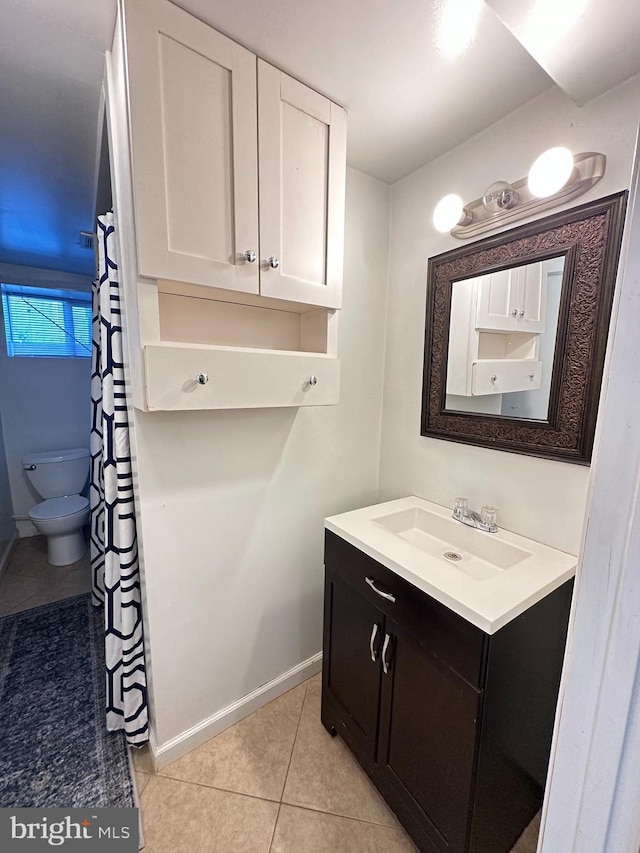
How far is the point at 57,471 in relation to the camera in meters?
2.79

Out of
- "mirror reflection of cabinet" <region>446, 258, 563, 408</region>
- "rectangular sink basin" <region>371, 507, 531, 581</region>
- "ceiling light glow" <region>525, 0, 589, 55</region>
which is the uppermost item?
"ceiling light glow" <region>525, 0, 589, 55</region>

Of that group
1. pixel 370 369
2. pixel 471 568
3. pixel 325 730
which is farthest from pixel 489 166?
pixel 325 730

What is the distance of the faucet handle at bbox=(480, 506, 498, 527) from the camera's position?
1.28m

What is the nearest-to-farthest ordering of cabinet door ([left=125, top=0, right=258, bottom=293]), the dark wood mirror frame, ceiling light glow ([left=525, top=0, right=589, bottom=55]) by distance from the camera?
ceiling light glow ([left=525, top=0, right=589, bottom=55]), cabinet door ([left=125, top=0, right=258, bottom=293]), the dark wood mirror frame

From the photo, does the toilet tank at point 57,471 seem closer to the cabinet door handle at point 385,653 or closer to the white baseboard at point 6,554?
the white baseboard at point 6,554

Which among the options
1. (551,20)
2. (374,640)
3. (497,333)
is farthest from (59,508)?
(551,20)

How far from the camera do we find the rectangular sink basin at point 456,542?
1.20 meters

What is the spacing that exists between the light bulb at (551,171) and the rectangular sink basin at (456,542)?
42.8 inches

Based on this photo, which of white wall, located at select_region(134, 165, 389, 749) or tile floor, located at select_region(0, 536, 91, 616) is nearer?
white wall, located at select_region(134, 165, 389, 749)

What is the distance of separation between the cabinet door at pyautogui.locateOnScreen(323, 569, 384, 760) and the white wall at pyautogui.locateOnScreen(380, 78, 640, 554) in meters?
0.57

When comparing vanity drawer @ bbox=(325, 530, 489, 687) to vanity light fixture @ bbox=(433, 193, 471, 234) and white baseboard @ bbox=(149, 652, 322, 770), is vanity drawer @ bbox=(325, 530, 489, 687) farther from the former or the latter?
vanity light fixture @ bbox=(433, 193, 471, 234)

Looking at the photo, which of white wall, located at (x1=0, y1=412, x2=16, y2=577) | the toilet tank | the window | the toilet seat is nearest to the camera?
the toilet seat

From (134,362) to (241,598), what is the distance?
985mm

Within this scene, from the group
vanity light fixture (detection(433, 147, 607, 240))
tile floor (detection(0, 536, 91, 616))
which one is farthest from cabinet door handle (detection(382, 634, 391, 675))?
tile floor (detection(0, 536, 91, 616))
